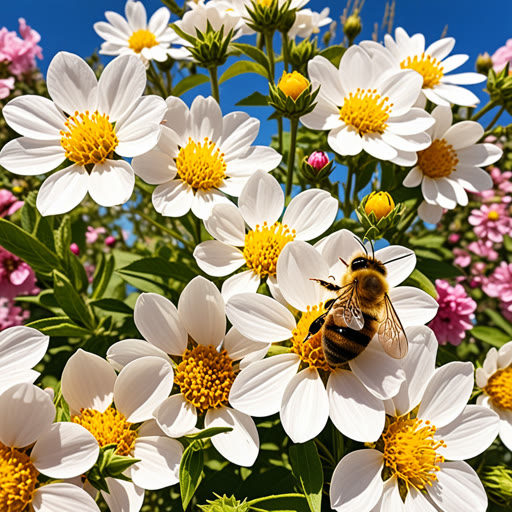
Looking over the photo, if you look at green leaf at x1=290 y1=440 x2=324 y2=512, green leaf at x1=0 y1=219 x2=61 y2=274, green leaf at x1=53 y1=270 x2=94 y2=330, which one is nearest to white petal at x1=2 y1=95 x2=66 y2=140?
green leaf at x1=0 y1=219 x2=61 y2=274

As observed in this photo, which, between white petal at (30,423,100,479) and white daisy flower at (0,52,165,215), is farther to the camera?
white daisy flower at (0,52,165,215)

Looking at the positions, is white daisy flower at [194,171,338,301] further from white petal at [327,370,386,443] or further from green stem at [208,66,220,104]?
green stem at [208,66,220,104]

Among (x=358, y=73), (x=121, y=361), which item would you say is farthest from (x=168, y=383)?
(x=358, y=73)

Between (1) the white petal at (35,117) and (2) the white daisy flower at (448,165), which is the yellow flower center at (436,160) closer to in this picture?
(2) the white daisy flower at (448,165)

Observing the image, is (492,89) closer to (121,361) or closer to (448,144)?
(448,144)

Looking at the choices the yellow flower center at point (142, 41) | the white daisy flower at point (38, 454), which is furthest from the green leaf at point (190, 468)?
the yellow flower center at point (142, 41)
